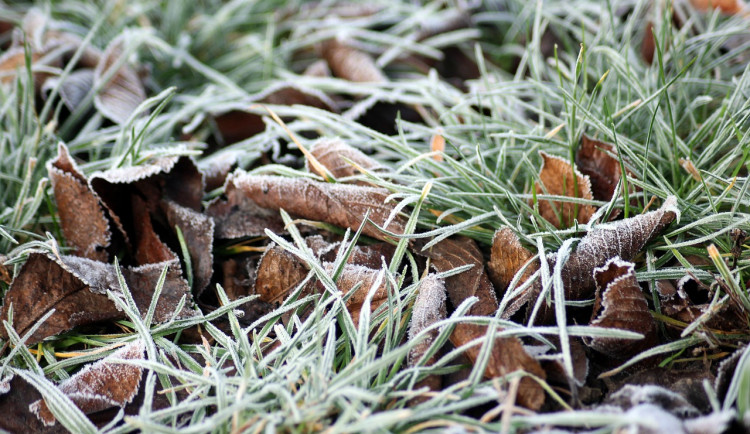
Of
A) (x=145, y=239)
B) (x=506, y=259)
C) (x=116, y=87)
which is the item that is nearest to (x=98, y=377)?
(x=145, y=239)

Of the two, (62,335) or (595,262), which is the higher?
(595,262)

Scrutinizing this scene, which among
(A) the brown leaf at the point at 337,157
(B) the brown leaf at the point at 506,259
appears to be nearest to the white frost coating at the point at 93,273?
(A) the brown leaf at the point at 337,157

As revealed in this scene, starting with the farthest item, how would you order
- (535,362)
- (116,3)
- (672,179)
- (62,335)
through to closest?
(116,3) < (672,179) < (62,335) < (535,362)

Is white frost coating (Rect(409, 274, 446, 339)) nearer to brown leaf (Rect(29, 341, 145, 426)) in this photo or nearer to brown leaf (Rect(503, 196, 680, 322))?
brown leaf (Rect(503, 196, 680, 322))

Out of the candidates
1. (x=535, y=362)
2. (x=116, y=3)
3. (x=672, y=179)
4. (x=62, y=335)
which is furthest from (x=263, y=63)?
(x=535, y=362)

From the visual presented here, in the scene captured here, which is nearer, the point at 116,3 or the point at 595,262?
the point at 595,262

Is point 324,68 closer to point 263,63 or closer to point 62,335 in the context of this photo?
point 263,63

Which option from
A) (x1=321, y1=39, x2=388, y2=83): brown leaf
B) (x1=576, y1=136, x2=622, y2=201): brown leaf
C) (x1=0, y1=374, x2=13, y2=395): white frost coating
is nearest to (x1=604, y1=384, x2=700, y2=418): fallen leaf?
(x1=576, y1=136, x2=622, y2=201): brown leaf

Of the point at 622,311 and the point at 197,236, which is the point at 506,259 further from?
the point at 197,236
